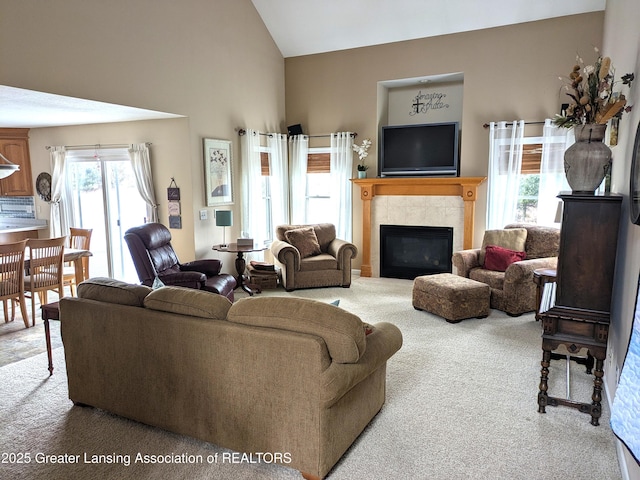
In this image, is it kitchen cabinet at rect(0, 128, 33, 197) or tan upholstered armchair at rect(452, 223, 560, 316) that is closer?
tan upholstered armchair at rect(452, 223, 560, 316)

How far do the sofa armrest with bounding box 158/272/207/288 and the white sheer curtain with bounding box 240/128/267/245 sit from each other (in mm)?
1850

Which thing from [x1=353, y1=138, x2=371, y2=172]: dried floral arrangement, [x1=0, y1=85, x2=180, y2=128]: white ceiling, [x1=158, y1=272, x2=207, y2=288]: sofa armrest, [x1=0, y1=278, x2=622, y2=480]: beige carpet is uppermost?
[x1=0, y1=85, x2=180, y2=128]: white ceiling

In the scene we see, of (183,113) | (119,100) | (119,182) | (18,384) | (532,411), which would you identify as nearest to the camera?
(532,411)

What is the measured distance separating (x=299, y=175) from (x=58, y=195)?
3556mm

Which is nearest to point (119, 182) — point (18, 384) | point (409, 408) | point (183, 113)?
point (183, 113)

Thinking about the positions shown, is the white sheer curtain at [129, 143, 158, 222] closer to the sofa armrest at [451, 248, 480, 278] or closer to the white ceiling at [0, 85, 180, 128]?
the white ceiling at [0, 85, 180, 128]

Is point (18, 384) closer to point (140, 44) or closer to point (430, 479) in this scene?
point (430, 479)

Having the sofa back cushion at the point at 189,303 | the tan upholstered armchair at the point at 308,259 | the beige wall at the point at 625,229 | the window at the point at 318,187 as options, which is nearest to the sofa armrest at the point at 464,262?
the tan upholstered armchair at the point at 308,259

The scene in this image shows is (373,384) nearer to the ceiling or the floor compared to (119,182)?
nearer to the floor

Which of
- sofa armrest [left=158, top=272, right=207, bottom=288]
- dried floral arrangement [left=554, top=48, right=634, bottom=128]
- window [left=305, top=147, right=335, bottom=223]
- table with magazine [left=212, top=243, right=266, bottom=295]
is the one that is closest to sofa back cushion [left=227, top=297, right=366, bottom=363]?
dried floral arrangement [left=554, top=48, right=634, bottom=128]

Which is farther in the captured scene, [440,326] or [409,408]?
[440,326]

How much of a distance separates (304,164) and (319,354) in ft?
17.5

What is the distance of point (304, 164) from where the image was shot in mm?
7090

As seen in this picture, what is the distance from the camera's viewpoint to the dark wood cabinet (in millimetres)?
2662
